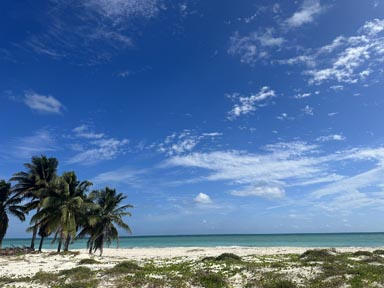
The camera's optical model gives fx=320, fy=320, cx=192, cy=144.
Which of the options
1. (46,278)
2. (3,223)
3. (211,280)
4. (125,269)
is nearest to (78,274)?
(46,278)

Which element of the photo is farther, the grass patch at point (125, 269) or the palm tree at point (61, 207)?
the palm tree at point (61, 207)

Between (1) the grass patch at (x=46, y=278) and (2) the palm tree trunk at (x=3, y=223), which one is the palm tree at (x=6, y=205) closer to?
(2) the palm tree trunk at (x=3, y=223)

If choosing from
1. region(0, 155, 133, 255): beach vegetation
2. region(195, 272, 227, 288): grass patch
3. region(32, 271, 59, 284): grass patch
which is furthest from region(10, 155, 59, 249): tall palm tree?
region(195, 272, 227, 288): grass patch

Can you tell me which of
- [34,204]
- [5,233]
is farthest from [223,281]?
[5,233]

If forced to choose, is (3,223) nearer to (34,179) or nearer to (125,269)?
(34,179)

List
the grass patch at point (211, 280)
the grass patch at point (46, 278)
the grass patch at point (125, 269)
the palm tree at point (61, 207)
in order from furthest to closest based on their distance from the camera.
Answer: the palm tree at point (61, 207)
the grass patch at point (125, 269)
the grass patch at point (46, 278)
the grass patch at point (211, 280)

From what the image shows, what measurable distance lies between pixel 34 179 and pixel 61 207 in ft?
20.5

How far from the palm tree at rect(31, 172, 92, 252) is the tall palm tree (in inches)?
75.9

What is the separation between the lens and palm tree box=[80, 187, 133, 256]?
1463 inches

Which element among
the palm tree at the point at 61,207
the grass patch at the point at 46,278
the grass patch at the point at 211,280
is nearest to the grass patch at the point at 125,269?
the grass patch at the point at 46,278

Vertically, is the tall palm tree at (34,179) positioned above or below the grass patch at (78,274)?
above

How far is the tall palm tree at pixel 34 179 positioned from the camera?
36.8 m

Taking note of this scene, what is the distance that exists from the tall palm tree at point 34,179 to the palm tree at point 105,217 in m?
5.43

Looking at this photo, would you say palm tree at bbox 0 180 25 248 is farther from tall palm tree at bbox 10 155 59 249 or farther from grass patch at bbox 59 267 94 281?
grass patch at bbox 59 267 94 281
